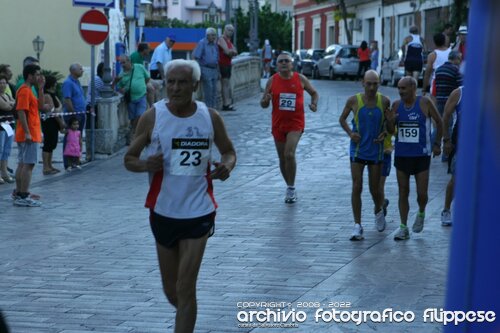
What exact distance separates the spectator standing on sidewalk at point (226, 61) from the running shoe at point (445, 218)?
1566cm

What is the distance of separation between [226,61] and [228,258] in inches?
702

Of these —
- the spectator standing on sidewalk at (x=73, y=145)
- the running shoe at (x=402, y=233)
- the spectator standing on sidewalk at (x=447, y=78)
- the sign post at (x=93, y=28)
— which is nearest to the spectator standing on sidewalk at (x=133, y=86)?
the sign post at (x=93, y=28)

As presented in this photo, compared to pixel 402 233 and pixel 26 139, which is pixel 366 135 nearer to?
pixel 402 233

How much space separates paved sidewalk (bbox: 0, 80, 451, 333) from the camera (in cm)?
779

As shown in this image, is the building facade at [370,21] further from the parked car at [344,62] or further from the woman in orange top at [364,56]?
the parked car at [344,62]

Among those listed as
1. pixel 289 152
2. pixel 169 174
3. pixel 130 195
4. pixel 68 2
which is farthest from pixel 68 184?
pixel 68 2

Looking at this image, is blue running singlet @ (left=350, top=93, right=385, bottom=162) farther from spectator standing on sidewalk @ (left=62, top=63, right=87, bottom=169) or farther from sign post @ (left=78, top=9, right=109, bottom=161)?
sign post @ (left=78, top=9, right=109, bottom=161)

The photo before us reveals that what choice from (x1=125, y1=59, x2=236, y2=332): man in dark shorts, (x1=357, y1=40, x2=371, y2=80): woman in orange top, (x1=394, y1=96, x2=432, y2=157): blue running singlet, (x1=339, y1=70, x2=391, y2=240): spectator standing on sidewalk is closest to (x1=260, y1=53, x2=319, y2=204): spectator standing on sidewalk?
(x1=339, y1=70, x2=391, y2=240): spectator standing on sidewalk

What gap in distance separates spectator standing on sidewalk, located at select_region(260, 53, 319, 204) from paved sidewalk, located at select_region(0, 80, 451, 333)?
471 mm

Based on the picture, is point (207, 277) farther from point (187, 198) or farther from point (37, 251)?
point (187, 198)

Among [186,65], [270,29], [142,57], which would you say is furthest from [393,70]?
[270,29]

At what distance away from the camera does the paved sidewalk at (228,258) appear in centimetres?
779

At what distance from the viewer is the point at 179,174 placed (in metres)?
6.17

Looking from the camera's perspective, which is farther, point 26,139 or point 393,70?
point 393,70
